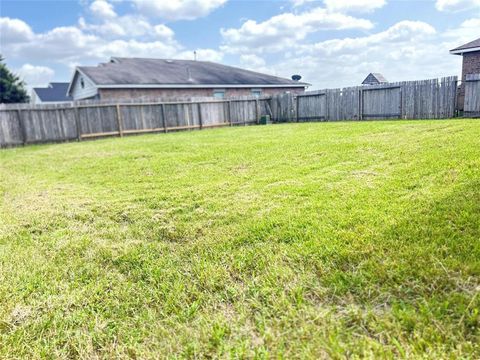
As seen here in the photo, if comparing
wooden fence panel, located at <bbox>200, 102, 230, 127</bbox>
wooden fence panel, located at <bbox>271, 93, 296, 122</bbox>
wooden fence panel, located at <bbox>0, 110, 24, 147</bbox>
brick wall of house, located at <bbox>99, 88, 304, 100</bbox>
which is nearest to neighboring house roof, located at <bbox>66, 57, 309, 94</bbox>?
brick wall of house, located at <bbox>99, 88, 304, 100</bbox>

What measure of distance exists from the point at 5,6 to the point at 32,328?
62.2 feet

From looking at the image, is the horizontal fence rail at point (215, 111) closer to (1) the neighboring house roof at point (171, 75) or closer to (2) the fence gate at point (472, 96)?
(2) the fence gate at point (472, 96)

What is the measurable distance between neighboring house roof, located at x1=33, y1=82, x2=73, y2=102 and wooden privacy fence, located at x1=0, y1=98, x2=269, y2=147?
2330 cm

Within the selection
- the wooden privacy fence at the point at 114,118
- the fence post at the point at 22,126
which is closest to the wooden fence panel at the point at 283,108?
the wooden privacy fence at the point at 114,118

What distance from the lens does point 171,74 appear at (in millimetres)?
21297

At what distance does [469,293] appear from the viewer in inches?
66.5

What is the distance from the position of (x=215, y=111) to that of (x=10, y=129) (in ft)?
26.6

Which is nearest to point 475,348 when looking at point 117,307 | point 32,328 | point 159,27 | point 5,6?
point 117,307

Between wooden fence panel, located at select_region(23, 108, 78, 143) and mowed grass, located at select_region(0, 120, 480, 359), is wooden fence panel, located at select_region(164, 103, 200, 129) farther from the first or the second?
mowed grass, located at select_region(0, 120, 480, 359)

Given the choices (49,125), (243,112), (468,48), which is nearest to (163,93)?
(243,112)

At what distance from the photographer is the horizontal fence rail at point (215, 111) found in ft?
38.3

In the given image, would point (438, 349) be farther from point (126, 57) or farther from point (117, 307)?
point (126, 57)

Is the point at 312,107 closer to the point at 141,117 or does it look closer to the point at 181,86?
the point at 141,117

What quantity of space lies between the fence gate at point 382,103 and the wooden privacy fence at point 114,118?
18.4 feet
